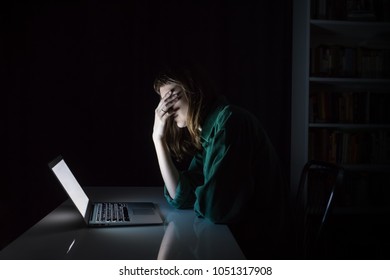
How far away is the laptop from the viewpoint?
1.11 metres

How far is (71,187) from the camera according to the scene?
123cm

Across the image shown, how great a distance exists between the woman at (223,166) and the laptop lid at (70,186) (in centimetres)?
27

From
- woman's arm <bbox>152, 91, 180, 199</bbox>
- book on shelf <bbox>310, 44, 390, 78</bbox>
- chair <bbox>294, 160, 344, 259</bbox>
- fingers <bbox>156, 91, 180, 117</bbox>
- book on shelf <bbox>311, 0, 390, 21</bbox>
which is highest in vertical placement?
book on shelf <bbox>311, 0, 390, 21</bbox>

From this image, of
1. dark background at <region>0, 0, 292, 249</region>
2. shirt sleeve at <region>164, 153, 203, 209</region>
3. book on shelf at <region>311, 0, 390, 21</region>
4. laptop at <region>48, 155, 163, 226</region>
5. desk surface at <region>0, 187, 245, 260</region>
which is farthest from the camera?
book on shelf at <region>311, 0, 390, 21</region>

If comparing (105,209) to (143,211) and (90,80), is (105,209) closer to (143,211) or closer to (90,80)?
(143,211)

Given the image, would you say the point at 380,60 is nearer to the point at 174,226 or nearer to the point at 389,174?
the point at 389,174

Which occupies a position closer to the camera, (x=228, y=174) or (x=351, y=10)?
(x=228, y=174)

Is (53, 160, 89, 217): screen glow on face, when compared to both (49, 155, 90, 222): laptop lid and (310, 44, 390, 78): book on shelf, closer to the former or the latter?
(49, 155, 90, 222): laptop lid

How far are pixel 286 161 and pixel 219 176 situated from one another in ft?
4.13

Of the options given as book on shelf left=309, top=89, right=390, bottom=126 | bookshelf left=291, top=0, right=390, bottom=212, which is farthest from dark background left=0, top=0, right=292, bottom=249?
book on shelf left=309, top=89, right=390, bottom=126

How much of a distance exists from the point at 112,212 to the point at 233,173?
37cm

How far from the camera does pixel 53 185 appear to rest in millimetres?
2184

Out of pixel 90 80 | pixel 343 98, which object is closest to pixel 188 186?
pixel 90 80

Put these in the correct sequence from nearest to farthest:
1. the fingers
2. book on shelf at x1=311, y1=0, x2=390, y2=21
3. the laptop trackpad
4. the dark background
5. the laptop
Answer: the laptop
the laptop trackpad
the fingers
the dark background
book on shelf at x1=311, y1=0, x2=390, y2=21
